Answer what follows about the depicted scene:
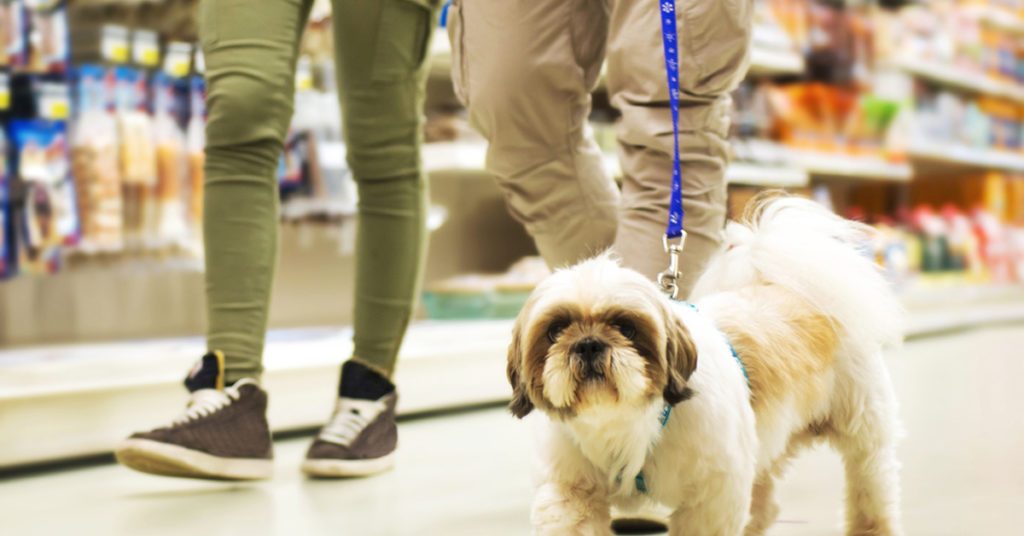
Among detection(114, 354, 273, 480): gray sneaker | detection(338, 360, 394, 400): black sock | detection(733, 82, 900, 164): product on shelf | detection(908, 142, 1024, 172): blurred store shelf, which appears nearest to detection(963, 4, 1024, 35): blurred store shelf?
detection(908, 142, 1024, 172): blurred store shelf

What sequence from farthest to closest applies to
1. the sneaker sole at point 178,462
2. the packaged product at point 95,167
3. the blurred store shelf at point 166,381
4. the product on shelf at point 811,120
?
1. the product on shelf at point 811,120
2. the packaged product at point 95,167
3. the blurred store shelf at point 166,381
4. the sneaker sole at point 178,462

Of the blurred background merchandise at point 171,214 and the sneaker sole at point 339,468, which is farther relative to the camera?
the blurred background merchandise at point 171,214

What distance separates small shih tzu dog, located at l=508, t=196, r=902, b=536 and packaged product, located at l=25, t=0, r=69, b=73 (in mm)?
1794

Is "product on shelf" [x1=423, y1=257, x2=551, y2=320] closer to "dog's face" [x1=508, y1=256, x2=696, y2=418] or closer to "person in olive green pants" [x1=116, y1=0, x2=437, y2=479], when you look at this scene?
"person in olive green pants" [x1=116, y1=0, x2=437, y2=479]

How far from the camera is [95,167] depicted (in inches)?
91.2

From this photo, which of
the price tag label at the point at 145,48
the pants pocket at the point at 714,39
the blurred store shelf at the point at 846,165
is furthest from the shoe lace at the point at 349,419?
the blurred store shelf at the point at 846,165

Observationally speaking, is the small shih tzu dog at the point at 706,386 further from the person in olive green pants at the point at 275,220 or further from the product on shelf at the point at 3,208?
the product on shelf at the point at 3,208

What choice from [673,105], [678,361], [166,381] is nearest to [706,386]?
[678,361]

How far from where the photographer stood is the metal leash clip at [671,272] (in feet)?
4.08

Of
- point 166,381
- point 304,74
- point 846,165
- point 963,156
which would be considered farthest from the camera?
point 963,156

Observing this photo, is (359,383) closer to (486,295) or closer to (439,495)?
(439,495)

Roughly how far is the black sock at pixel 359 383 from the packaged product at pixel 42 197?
985 mm

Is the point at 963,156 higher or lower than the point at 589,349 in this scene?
higher

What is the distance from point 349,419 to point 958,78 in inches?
203
